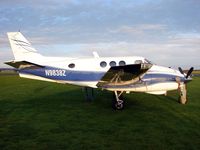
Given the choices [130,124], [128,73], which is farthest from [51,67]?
[130,124]

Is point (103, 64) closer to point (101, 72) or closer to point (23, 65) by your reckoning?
point (101, 72)

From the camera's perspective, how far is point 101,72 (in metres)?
16.4

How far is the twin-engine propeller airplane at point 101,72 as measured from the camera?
1568 centimetres

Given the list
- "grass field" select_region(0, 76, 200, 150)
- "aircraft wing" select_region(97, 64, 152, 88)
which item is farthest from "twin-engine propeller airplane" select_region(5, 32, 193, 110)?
"grass field" select_region(0, 76, 200, 150)

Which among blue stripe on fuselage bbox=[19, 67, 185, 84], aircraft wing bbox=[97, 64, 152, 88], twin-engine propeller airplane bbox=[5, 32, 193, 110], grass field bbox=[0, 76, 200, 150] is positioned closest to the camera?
grass field bbox=[0, 76, 200, 150]

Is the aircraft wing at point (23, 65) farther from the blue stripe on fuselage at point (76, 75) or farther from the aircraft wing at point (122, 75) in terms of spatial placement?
the aircraft wing at point (122, 75)

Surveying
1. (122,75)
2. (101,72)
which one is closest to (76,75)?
(101,72)

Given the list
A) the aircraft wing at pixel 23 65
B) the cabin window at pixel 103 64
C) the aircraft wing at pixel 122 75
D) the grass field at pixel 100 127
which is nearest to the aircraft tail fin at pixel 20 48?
the aircraft wing at pixel 23 65

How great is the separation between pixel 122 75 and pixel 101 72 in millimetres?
1502

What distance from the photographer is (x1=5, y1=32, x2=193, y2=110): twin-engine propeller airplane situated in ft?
51.4

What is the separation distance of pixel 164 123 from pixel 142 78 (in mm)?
4415

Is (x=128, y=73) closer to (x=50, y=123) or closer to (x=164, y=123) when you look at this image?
(x=164, y=123)

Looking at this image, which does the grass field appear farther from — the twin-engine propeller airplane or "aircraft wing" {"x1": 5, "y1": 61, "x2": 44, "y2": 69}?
"aircraft wing" {"x1": 5, "y1": 61, "x2": 44, "y2": 69}

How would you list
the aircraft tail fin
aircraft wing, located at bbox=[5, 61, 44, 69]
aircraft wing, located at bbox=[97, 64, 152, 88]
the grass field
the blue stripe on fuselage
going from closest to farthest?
the grass field, aircraft wing, located at bbox=[97, 64, 152, 88], the blue stripe on fuselage, aircraft wing, located at bbox=[5, 61, 44, 69], the aircraft tail fin
